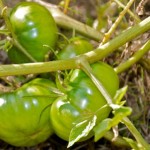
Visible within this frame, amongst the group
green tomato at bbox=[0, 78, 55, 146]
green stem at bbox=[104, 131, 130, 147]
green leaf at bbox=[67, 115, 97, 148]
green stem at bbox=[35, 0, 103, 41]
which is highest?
green leaf at bbox=[67, 115, 97, 148]

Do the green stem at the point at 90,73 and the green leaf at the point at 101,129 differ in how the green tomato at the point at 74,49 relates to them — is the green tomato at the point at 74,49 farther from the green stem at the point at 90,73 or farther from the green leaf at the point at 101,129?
the green leaf at the point at 101,129

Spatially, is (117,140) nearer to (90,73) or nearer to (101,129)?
(90,73)

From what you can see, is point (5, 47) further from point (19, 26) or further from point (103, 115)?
point (103, 115)

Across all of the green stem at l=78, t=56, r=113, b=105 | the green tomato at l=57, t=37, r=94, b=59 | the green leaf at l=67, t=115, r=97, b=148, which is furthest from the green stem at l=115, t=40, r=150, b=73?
the green leaf at l=67, t=115, r=97, b=148

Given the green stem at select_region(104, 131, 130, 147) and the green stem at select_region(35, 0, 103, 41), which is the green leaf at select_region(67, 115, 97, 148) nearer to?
the green stem at select_region(104, 131, 130, 147)

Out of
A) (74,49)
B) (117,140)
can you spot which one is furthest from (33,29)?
(117,140)

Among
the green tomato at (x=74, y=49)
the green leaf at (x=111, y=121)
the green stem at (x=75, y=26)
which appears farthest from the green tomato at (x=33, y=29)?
the green leaf at (x=111, y=121)
